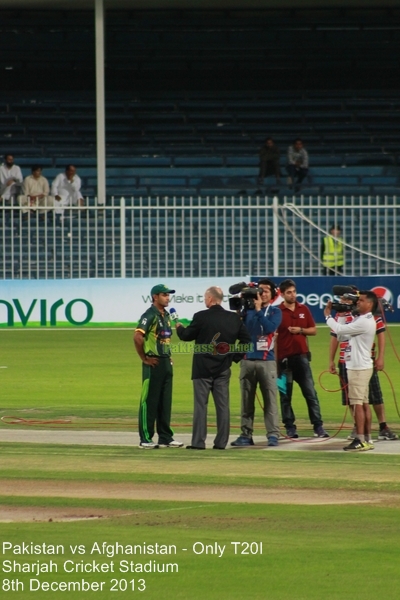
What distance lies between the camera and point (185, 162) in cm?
3438

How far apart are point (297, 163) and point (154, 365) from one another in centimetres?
2035

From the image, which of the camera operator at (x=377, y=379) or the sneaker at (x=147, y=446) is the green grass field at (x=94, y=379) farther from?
the sneaker at (x=147, y=446)

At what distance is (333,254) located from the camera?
2692cm

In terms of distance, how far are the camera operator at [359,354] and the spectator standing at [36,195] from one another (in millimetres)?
14891

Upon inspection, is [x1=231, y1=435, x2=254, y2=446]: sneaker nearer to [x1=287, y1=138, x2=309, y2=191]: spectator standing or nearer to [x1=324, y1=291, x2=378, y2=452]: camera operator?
[x1=324, y1=291, x2=378, y2=452]: camera operator

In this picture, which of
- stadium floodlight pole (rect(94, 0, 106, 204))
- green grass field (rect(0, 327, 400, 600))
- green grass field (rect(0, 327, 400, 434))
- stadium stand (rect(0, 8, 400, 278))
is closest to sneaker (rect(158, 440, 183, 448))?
green grass field (rect(0, 327, 400, 600))

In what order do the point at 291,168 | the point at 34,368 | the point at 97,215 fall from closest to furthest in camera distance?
the point at 34,368 → the point at 97,215 → the point at 291,168

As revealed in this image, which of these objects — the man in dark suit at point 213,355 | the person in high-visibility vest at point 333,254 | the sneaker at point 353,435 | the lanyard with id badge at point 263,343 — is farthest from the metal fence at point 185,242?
the man in dark suit at point 213,355

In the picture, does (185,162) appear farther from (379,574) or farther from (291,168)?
(379,574)

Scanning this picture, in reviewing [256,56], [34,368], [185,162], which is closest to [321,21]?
[256,56]

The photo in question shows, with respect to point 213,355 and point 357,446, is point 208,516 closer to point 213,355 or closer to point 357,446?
point 213,355

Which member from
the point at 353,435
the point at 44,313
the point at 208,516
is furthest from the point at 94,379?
the point at 208,516

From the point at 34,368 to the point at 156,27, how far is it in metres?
20.1

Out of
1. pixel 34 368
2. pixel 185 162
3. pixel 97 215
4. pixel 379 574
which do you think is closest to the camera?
pixel 379 574
